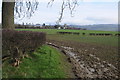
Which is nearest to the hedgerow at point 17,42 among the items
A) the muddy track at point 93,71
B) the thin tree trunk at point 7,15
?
the muddy track at point 93,71

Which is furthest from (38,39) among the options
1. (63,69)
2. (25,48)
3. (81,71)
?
(81,71)

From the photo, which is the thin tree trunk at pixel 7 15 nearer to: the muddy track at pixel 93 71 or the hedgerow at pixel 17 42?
the hedgerow at pixel 17 42

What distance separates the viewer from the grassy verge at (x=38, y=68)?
8.95 meters

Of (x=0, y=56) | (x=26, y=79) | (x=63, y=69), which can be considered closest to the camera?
(x=26, y=79)

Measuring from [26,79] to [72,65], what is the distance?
11.8 feet

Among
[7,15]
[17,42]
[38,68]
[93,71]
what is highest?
[7,15]

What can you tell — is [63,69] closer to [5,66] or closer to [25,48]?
[25,48]

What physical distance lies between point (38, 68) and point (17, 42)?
4.83 feet

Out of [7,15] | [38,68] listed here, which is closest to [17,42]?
[38,68]

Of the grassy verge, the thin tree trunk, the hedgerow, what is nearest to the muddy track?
the grassy verge

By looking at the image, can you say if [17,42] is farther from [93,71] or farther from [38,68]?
[93,71]

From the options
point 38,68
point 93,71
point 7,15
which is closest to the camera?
point 38,68

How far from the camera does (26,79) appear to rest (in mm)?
8719

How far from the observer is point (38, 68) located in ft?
31.9
